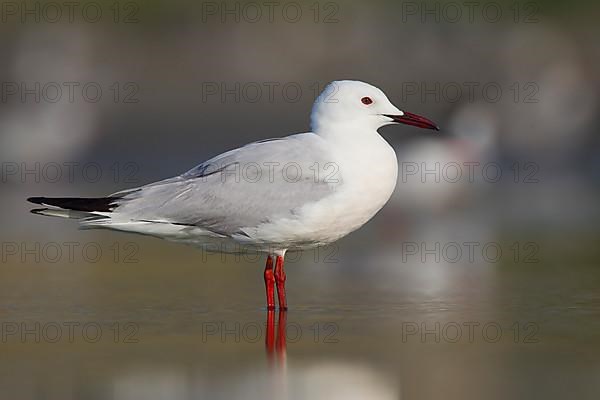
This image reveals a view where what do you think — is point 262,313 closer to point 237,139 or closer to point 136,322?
point 136,322

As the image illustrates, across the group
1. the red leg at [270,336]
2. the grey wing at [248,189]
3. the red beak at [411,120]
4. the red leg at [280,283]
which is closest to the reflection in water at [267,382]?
the red leg at [270,336]

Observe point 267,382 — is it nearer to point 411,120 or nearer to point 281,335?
point 281,335

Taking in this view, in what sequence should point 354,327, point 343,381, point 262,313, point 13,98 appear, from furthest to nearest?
point 13,98, point 262,313, point 354,327, point 343,381

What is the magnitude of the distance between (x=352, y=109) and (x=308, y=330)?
5.24ft

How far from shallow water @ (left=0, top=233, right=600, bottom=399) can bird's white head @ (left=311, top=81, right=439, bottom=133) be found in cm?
109

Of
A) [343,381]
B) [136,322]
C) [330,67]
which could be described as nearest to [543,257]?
[136,322]

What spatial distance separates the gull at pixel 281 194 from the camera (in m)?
8.27

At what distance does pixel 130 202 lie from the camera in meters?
8.76

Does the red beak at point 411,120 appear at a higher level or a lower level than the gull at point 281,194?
higher

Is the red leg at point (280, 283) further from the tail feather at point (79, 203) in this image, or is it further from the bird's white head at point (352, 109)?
the tail feather at point (79, 203)

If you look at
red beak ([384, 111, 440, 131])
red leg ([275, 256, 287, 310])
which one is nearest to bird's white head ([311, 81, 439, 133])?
red beak ([384, 111, 440, 131])

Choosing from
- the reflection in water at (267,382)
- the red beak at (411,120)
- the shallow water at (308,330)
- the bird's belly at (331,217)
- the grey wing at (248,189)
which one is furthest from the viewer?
the red beak at (411,120)

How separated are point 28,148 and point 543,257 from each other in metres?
10.1

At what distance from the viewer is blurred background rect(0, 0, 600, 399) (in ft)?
22.0
